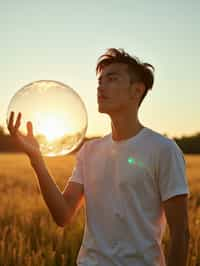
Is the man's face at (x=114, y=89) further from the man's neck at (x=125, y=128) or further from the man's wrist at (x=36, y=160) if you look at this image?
the man's wrist at (x=36, y=160)

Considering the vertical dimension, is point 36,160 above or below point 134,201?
above

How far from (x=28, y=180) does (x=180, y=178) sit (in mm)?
8858

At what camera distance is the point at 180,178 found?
2.46 meters

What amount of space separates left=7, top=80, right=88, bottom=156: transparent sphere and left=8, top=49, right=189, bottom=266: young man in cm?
10

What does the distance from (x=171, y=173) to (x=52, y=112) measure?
82cm

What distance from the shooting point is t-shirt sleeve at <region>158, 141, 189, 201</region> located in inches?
95.8

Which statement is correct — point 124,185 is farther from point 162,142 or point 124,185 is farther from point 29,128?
point 29,128

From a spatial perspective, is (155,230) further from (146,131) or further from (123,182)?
(146,131)

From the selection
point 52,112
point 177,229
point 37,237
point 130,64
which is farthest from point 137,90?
point 37,237

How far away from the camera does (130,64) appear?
2.83 metres

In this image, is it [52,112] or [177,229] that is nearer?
[177,229]

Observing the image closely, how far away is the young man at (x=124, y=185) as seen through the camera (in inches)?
96.8

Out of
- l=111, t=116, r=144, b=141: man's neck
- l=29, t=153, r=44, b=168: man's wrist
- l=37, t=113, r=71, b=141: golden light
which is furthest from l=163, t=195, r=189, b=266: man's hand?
l=37, t=113, r=71, b=141: golden light

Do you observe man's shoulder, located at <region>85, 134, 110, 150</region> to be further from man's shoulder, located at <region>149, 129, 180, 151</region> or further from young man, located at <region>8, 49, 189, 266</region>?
man's shoulder, located at <region>149, 129, 180, 151</region>
